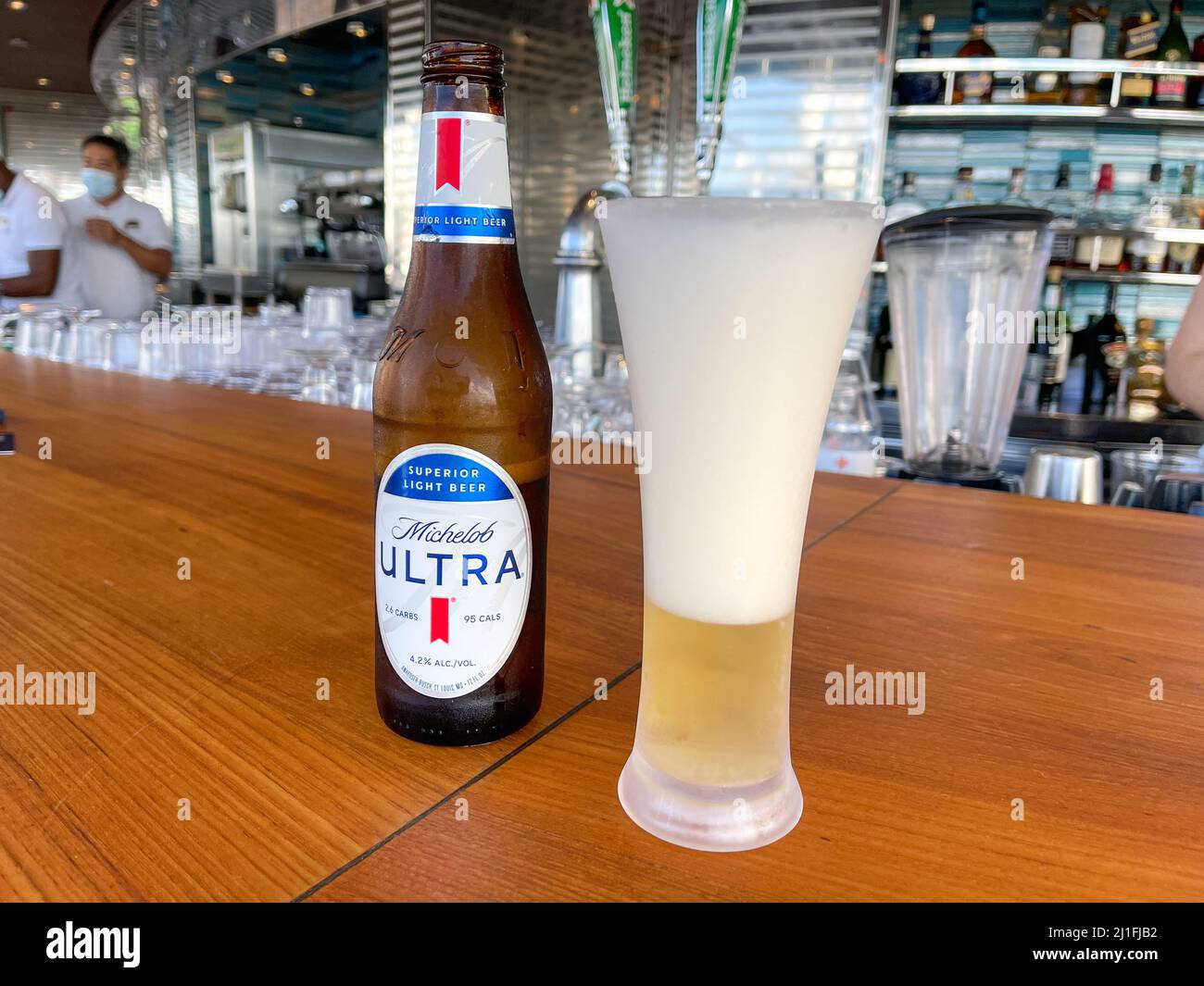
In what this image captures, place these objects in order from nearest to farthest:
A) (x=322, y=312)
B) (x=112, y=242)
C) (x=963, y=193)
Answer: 1. (x=322, y=312)
2. (x=963, y=193)
3. (x=112, y=242)

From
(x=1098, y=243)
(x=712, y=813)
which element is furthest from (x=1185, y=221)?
(x=712, y=813)

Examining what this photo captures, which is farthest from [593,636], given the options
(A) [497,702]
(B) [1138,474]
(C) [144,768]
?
(B) [1138,474]

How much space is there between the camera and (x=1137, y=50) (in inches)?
117

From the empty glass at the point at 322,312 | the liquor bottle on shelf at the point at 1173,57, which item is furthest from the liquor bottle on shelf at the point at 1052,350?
the empty glass at the point at 322,312

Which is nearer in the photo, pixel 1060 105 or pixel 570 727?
pixel 570 727

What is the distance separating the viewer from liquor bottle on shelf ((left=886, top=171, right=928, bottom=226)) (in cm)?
329

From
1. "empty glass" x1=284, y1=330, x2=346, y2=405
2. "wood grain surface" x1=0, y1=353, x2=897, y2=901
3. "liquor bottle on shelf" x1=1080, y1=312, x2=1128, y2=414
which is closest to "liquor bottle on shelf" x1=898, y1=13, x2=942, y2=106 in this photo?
"liquor bottle on shelf" x1=1080, y1=312, x2=1128, y2=414

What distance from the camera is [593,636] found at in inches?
24.4

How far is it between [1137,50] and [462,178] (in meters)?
3.25

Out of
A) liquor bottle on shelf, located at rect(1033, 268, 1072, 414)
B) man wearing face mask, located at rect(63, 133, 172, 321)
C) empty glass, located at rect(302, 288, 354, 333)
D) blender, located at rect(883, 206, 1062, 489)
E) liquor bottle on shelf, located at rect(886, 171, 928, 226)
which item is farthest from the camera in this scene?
man wearing face mask, located at rect(63, 133, 172, 321)

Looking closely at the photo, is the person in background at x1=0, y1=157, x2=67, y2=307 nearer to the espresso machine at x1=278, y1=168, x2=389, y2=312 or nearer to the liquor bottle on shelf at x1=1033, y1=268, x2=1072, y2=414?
the espresso machine at x1=278, y1=168, x2=389, y2=312

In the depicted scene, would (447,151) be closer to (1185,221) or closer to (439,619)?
(439,619)

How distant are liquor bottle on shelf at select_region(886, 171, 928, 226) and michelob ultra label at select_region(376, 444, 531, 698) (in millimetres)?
3094

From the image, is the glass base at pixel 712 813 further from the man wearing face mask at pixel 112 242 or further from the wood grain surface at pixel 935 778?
the man wearing face mask at pixel 112 242
